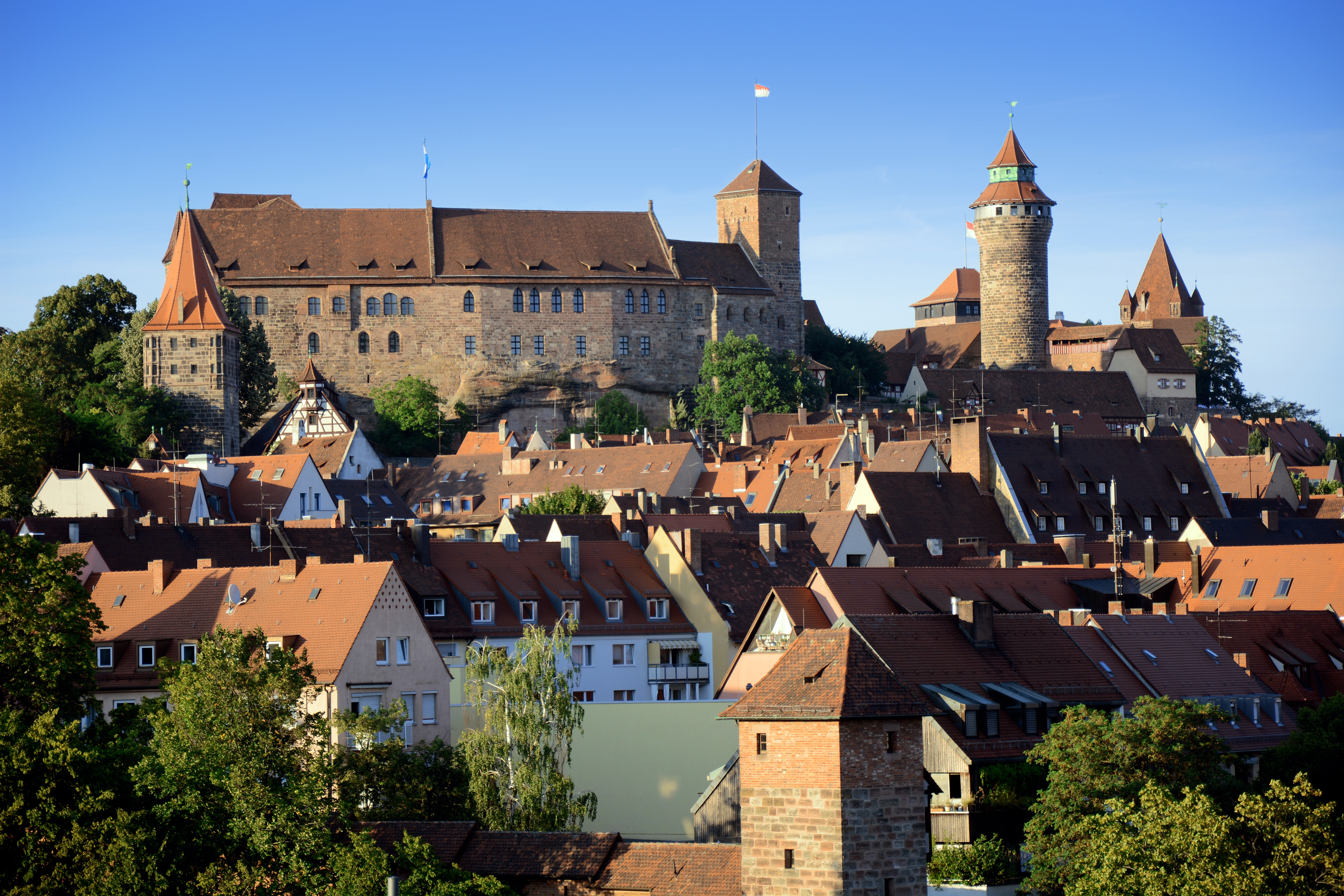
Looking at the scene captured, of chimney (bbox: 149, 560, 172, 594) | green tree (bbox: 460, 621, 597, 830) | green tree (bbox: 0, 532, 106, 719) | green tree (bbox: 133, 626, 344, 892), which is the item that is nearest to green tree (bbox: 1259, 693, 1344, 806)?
green tree (bbox: 460, 621, 597, 830)

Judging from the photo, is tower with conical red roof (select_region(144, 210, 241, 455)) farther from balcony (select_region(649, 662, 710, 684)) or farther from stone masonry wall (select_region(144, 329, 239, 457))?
balcony (select_region(649, 662, 710, 684))

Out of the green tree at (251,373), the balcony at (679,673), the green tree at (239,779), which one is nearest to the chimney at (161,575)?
the balcony at (679,673)

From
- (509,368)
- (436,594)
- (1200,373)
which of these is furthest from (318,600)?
(1200,373)

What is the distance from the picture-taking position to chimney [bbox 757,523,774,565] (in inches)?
1903

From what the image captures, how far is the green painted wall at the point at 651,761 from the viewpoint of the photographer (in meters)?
34.2

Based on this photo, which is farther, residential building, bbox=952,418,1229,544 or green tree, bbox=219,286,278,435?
green tree, bbox=219,286,278,435

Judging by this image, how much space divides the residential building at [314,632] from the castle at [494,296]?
192 ft

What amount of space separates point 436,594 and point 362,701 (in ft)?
22.7

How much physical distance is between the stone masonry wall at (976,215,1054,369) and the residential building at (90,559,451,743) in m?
77.7

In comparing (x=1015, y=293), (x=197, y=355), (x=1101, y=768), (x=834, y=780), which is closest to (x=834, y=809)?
A: (x=834, y=780)

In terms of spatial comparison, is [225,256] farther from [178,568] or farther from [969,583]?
[969,583]

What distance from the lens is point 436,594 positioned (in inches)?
1649

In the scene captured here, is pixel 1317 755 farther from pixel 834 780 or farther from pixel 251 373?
pixel 251 373

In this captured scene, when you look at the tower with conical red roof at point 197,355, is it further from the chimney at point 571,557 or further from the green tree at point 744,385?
the chimney at point 571,557
